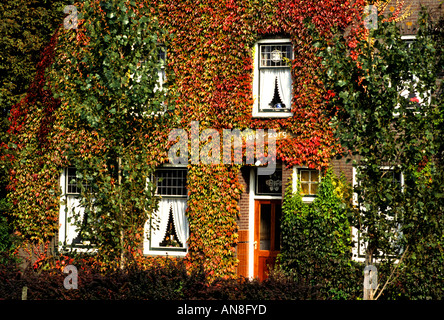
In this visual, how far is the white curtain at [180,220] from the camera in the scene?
51.1 feet

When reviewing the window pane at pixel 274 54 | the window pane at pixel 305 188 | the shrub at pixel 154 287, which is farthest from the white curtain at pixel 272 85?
the shrub at pixel 154 287

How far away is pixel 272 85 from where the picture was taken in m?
15.1

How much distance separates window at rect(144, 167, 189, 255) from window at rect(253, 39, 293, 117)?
9.26 feet

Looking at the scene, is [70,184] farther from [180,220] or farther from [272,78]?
[272,78]

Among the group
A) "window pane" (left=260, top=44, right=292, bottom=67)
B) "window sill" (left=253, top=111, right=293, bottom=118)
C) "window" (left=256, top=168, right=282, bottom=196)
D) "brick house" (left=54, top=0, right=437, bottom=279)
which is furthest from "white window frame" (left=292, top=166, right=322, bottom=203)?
"window pane" (left=260, top=44, right=292, bottom=67)

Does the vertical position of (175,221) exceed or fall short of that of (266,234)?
it exceeds it

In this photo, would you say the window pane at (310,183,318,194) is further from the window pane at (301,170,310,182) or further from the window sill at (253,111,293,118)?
the window sill at (253,111,293,118)

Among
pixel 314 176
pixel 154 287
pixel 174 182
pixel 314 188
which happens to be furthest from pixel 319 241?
pixel 154 287

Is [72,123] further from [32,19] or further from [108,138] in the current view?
[108,138]

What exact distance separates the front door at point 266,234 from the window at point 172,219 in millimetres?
1936

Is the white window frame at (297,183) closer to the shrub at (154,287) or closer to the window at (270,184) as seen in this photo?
the window at (270,184)

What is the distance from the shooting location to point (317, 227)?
13.9m

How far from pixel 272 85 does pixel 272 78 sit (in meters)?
0.19

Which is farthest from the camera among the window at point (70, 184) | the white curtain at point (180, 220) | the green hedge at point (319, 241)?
Result: the window at point (70, 184)
